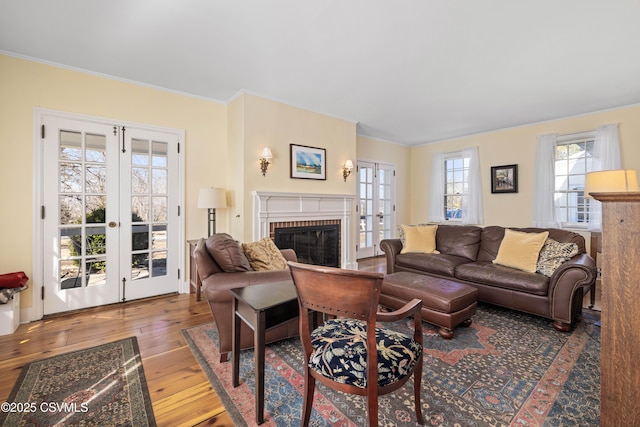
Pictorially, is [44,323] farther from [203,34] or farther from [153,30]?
[203,34]

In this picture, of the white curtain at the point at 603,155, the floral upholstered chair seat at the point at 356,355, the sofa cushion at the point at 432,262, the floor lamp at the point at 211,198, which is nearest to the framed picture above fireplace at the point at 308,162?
the floor lamp at the point at 211,198

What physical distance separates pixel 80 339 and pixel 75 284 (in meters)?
0.95

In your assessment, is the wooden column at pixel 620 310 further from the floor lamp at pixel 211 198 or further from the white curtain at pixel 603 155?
the white curtain at pixel 603 155

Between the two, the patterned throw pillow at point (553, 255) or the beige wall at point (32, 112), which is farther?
the patterned throw pillow at point (553, 255)

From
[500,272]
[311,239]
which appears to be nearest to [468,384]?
[500,272]

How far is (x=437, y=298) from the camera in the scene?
2457mm

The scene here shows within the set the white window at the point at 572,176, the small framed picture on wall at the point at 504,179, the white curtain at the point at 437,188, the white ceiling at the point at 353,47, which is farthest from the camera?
the white curtain at the point at 437,188

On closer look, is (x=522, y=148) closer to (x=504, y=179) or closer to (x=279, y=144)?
(x=504, y=179)

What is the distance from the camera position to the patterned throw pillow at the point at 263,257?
8.18 ft

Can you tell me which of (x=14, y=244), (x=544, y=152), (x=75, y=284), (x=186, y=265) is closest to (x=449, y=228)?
(x=544, y=152)

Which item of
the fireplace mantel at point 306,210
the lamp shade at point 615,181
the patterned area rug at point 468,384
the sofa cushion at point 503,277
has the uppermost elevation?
the lamp shade at point 615,181

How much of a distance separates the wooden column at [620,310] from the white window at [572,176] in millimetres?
4614

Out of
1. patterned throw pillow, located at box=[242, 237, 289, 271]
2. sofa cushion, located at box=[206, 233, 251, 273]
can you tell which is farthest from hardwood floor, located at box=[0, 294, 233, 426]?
patterned throw pillow, located at box=[242, 237, 289, 271]

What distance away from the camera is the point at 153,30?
2.41 m
